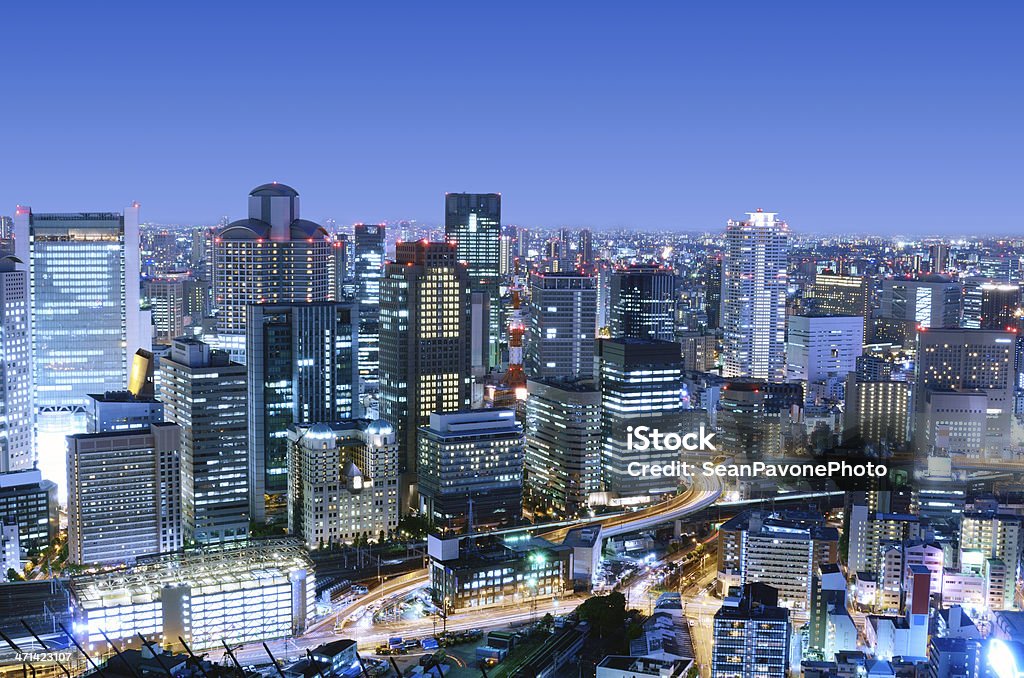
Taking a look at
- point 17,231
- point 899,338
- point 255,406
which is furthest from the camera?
point 899,338

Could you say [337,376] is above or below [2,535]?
above

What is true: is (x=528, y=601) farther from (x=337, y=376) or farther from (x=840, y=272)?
(x=840, y=272)

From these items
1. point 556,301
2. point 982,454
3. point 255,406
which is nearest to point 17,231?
point 255,406

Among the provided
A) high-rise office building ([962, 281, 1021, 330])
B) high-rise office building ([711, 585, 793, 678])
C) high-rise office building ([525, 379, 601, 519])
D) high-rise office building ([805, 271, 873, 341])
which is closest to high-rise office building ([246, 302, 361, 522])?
high-rise office building ([525, 379, 601, 519])

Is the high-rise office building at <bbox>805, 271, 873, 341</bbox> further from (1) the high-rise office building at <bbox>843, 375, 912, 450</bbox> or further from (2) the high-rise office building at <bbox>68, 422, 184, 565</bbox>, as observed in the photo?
(2) the high-rise office building at <bbox>68, 422, 184, 565</bbox>

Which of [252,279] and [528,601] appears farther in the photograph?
[252,279]

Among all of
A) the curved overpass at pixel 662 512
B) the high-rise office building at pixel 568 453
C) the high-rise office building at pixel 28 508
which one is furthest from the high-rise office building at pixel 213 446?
the high-rise office building at pixel 568 453

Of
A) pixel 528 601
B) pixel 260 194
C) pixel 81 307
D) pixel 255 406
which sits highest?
pixel 260 194
